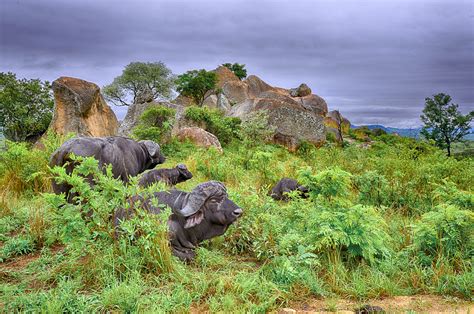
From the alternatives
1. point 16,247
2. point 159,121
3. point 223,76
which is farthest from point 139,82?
point 16,247

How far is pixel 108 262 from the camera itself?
383 cm

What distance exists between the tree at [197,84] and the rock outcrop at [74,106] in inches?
609

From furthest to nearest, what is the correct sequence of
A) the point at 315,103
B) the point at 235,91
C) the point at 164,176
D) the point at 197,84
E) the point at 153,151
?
the point at 315,103 → the point at 235,91 → the point at 197,84 → the point at 164,176 → the point at 153,151

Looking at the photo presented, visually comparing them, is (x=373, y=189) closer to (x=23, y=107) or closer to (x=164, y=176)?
(x=164, y=176)

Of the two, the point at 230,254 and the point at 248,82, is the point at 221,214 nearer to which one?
the point at 230,254

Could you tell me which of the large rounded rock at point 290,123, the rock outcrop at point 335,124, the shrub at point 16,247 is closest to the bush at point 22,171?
the shrub at point 16,247

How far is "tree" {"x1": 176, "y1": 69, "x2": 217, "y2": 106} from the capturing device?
104 feet

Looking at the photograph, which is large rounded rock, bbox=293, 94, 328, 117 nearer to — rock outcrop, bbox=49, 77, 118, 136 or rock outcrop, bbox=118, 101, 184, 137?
rock outcrop, bbox=118, 101, 184, 137

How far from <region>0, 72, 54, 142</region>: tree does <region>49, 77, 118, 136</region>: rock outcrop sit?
792cm

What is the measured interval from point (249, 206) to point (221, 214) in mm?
911

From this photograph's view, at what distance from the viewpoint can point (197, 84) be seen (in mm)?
31688

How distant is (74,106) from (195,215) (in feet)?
43.4

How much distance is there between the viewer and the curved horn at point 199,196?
13.8ft

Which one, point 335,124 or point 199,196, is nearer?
point 199,196
